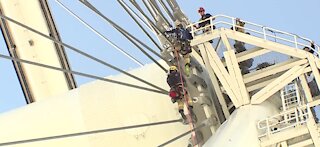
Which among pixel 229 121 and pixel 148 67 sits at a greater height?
pixel 148 67

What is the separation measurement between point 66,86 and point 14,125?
8.27ft

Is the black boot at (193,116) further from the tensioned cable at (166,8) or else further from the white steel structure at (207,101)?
the tensioned cable at (166,8)

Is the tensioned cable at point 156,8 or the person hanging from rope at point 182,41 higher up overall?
the tensioned cable at point 156,8

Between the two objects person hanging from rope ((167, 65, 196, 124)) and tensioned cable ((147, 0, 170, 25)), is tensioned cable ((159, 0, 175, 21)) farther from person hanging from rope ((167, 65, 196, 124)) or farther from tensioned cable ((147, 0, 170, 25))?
person hanging from rope ((167, 65, 196, 124))

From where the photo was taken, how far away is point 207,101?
450 inches

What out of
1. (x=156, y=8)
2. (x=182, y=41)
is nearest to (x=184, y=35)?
(x=182, y=41)

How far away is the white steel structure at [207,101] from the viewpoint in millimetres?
9320

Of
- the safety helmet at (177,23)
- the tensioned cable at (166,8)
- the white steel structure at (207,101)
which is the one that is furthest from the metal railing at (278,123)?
the tensioned cable at (166,8)

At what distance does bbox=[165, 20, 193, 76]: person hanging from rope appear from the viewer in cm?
1103

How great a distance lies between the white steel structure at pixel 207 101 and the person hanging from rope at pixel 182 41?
0.45 feet

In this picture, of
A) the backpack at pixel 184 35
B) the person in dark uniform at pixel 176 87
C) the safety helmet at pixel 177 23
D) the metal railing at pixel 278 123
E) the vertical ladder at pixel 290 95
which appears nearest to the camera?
the metal railing at pixel 278 123

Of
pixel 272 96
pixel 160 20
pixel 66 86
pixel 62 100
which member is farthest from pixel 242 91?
pixel 66 86

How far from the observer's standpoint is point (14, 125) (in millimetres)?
13156

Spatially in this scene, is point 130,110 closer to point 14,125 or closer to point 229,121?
point 14,125
